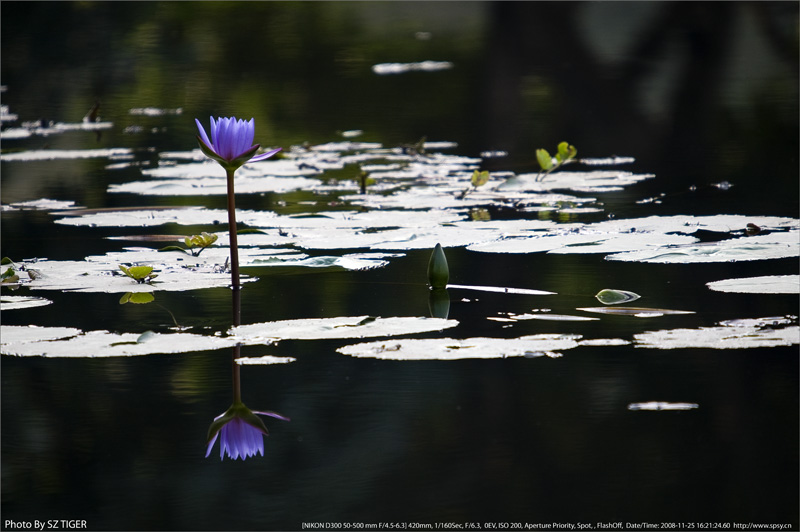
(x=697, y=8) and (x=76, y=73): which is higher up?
(x=697, y=8)

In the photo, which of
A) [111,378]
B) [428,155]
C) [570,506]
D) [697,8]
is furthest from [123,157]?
[697,8]

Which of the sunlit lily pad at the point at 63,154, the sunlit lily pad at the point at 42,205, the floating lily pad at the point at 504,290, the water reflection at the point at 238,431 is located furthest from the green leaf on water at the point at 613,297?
the sunlit lily pad at the point at 63,154

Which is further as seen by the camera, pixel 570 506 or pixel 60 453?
pixel 60 453

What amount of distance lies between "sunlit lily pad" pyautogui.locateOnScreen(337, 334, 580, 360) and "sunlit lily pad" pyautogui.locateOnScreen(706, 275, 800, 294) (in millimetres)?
420

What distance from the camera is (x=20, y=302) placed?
200 cm

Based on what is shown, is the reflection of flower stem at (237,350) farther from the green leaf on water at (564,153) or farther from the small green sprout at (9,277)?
the green leaf on water at (564,153)

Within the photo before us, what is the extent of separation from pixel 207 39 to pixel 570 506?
9556mm

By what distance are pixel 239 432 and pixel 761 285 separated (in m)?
1.08

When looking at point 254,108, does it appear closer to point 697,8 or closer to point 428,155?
point 428,155

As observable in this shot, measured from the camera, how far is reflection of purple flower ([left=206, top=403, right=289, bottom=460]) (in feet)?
4.38

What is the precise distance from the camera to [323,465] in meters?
1.29

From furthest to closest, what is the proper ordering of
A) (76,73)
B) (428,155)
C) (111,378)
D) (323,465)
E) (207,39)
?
1. (207,39)
2. (76,73)
3. (428,155)
4. (111,378)
5. (323,465)

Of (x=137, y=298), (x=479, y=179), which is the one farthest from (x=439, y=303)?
(x=479, y=179)

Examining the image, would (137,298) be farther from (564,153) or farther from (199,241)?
(564,153)
